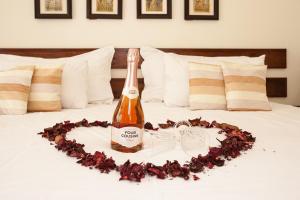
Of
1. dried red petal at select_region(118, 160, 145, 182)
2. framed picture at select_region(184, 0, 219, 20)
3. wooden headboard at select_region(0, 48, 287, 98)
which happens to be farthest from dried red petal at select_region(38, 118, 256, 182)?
framed picture at select_region(184, 0, 219, 20)

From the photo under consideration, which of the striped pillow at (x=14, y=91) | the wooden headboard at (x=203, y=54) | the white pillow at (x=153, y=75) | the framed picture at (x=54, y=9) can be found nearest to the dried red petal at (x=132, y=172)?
the striped pillow at (x=14, y=91)

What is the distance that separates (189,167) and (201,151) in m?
0.19

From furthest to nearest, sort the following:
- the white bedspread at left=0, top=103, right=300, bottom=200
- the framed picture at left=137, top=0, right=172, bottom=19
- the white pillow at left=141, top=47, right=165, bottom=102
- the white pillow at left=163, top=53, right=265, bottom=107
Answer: the framed picture at left=137, top=0, right=172, bottom=19, the white pillow at left=141, top=47, right=165, bottom=102, the white pillow at left=163, top=53, right=265, bottom=107, the white bedspread at left=0, top=103, right=300, bottom=200

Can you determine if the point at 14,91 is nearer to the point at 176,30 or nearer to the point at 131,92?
the point at 131,92

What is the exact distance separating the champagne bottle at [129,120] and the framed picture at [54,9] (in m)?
1.71

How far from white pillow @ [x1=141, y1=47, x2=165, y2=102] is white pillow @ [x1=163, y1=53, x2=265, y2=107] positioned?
2.6 inches

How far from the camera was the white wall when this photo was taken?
2537 mm

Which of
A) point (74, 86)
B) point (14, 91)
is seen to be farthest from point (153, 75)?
point (14, 91)

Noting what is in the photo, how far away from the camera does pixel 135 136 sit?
99 cm

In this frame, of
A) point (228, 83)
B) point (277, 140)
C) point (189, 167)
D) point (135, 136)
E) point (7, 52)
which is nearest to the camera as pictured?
point (189, 167)

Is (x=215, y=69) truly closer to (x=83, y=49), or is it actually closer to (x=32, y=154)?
(x=83, y=49)

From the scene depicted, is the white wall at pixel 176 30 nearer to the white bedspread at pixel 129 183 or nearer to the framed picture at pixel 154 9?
the framed picture at pixel 154 9

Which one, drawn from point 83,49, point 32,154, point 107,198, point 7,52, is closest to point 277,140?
point 107,198

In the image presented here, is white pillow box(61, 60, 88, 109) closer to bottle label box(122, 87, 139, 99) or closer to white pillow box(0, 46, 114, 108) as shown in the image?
white pillow box(0, 46, 114, 108)
